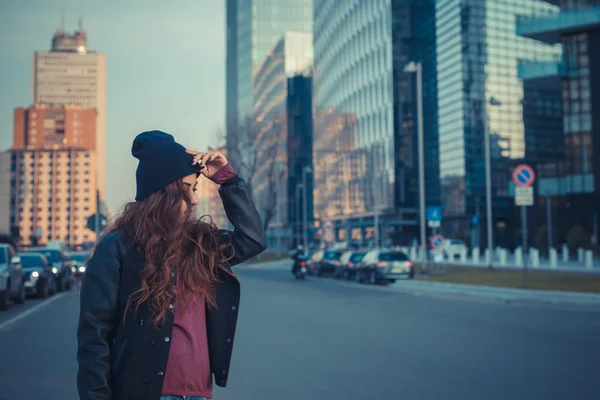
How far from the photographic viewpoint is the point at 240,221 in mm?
3615

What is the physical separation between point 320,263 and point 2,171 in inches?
1237

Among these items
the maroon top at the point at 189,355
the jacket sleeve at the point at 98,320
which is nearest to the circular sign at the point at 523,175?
the maroon top at the point at 189,355

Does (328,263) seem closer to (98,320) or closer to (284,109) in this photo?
(98,320)

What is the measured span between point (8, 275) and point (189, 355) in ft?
62.7

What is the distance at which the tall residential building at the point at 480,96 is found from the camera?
239 feet

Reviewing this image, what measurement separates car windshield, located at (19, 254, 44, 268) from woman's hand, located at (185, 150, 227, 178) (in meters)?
24.3

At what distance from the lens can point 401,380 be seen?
8.80 meters

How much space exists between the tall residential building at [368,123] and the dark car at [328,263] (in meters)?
24.0

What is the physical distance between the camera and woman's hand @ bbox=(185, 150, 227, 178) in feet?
11.3

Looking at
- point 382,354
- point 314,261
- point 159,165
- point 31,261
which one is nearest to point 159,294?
point 159,165

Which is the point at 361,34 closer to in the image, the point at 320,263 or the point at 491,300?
the point at 320,263

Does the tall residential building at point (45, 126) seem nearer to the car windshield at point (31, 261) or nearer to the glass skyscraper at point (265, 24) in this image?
the glass skyscraper at point (265, 24)

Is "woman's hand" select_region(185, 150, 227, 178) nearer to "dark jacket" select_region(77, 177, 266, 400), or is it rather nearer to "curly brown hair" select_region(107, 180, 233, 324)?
"curly brown hair" select_region(107, 180, 233, 324)

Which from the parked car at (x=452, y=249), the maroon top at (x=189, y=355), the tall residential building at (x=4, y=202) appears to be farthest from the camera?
the parked car at (x=452, y=249)
